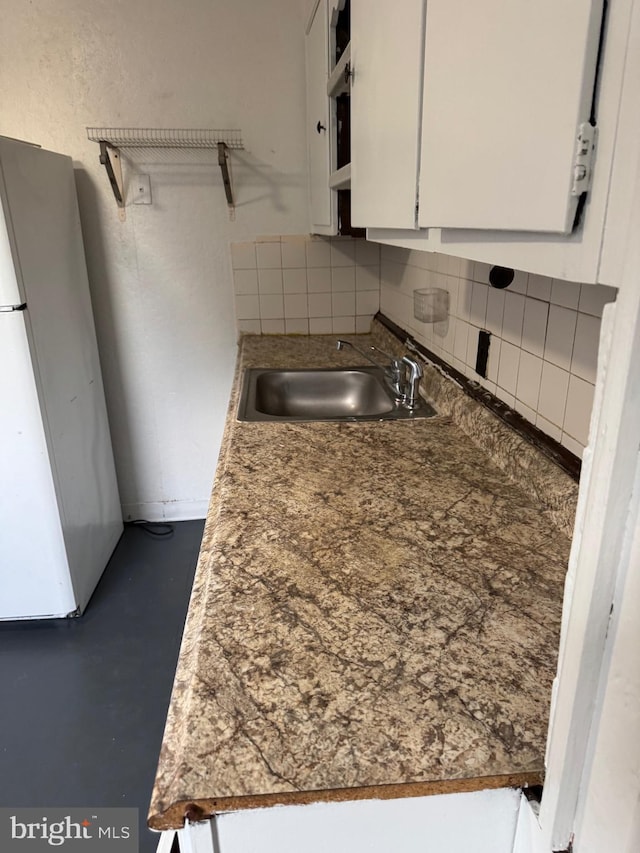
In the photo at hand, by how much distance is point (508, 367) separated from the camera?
1.16m

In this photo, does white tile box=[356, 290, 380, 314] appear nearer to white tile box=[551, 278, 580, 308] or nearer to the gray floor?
the gray floor

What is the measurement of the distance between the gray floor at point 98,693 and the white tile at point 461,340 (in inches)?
53.1

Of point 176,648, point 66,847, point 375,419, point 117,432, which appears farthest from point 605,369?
point 117,432

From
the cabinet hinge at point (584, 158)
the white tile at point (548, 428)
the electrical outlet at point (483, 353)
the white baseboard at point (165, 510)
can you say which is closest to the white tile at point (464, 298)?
the electrical outlet at point (483, 353)

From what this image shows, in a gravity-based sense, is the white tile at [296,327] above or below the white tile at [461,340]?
below

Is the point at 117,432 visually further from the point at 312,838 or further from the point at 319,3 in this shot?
the point at 312,838

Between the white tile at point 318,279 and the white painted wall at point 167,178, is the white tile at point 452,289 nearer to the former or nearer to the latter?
the white tile at point 318,279

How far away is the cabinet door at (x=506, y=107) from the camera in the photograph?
447mm

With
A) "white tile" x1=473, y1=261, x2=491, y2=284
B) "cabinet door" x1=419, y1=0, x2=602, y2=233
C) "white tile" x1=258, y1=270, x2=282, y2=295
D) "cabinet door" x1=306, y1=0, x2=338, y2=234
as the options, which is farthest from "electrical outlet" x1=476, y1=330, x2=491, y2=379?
"white tile" x1=258, y1=270, x2=282, y2=295

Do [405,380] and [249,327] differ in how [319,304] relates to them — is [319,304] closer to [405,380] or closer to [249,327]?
[249,327]

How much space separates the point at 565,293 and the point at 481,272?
1.22ft

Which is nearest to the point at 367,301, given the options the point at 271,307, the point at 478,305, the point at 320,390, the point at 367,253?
the point at 367,253

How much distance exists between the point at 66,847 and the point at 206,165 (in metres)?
2.31

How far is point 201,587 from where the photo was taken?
77cm
